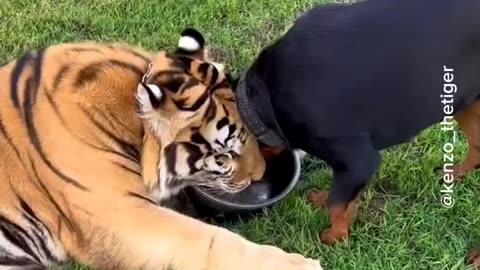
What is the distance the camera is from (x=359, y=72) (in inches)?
105

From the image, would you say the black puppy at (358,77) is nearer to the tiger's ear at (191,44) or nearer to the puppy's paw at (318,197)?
the tiger's ear at (191,44)

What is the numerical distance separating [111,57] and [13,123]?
0.32 metres

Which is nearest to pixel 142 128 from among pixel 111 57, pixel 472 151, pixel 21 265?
pixel 111 57

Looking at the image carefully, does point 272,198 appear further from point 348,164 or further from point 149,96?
point 149,96

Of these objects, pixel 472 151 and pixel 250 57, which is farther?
pixel 250 57

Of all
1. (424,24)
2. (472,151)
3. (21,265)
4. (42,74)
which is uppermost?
(424,24)

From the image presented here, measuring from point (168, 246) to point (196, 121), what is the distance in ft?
1.13

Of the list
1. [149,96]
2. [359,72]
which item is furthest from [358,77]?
[149,96]

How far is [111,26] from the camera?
3773mm

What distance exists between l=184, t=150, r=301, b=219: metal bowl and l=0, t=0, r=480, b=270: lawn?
50mm

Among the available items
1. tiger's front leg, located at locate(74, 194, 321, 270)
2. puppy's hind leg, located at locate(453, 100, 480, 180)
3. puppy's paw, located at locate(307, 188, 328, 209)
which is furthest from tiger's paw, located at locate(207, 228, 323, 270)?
puppy's hind leg, located at locate(453, 100, 480, 180)

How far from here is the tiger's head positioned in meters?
2.65

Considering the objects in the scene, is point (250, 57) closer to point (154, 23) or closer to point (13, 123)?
point (154, 23)

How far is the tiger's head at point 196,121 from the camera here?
8.69ft
